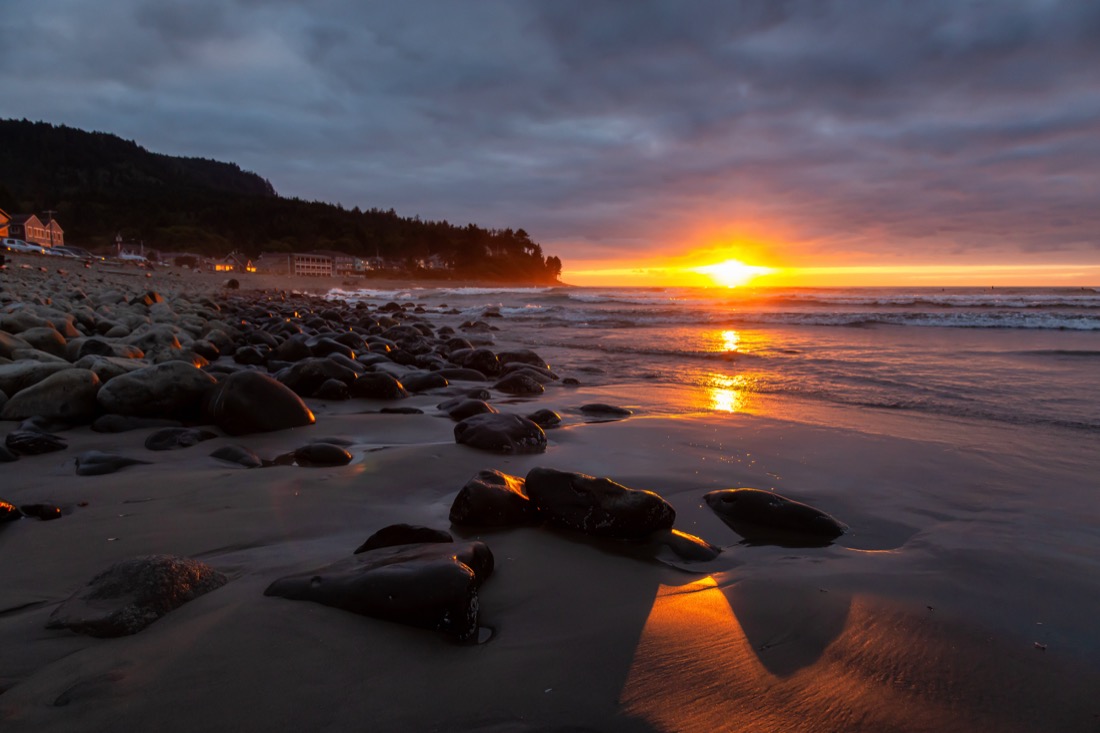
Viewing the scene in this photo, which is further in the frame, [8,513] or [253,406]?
[253,406]

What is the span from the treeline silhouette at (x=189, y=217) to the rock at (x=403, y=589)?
9803 cm

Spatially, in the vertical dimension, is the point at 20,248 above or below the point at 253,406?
above

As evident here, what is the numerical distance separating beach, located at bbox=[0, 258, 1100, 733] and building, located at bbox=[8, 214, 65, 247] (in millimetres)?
78597

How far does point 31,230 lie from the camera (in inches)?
2562

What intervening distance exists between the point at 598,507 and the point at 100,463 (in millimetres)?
2370

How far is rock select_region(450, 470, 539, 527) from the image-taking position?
218 centimetres

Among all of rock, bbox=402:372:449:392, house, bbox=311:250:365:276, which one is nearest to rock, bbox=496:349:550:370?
rock, bbox=402:372:449:392

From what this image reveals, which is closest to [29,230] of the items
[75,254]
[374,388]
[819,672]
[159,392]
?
[75,254]

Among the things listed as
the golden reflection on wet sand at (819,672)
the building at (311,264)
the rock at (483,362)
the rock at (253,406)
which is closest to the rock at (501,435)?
the rock at (253,406)

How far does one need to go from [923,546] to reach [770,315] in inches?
726

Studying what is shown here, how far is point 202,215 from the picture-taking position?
316 ft

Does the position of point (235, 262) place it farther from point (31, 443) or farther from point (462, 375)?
point (31, 443)

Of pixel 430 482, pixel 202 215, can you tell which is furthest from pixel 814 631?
pixel 202 215

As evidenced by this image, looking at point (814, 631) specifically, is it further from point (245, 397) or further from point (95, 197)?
point (95, 197)
